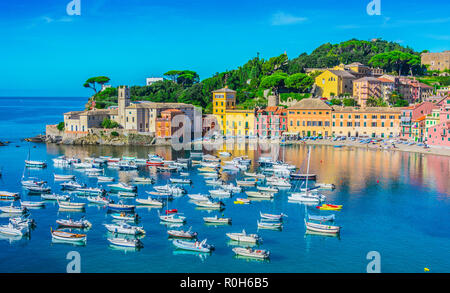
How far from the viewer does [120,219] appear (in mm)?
29609

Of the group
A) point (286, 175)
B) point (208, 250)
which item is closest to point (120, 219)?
point (208, 250)

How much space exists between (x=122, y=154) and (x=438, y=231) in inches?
1479

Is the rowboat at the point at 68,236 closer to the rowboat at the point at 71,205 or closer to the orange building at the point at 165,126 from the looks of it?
the rowboat at the point at 71,205

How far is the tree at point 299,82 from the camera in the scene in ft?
246

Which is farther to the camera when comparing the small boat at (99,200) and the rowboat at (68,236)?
the small boat at (99,200)

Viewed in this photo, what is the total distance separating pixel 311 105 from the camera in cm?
6788

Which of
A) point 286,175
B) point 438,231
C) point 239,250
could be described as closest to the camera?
point 239,250

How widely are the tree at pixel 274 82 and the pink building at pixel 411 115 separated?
783 inches

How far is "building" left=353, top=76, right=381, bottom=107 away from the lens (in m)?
71.9

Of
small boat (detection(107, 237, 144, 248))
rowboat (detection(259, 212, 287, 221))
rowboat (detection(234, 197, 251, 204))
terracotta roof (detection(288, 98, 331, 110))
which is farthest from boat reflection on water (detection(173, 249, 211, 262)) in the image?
terracotta roof (detection(288, 98, 331, 110))

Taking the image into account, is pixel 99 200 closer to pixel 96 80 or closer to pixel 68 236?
pixel 68 236

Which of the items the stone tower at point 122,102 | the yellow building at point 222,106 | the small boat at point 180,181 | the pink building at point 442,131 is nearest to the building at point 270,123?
the yellow building at point 222,106

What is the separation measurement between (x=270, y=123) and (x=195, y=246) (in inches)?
1806
